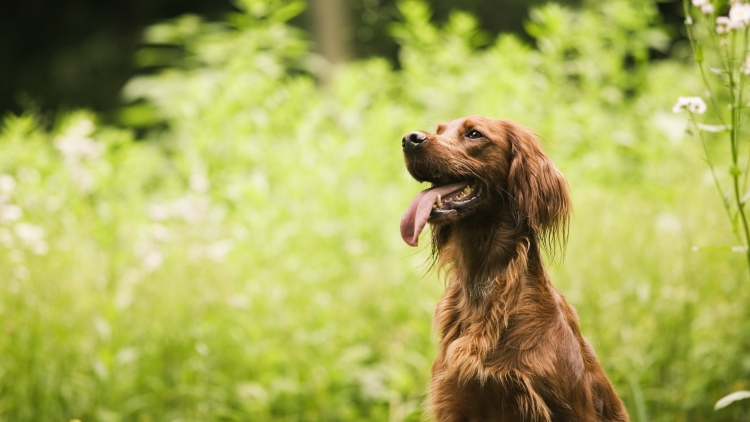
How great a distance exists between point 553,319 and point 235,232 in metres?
2.94

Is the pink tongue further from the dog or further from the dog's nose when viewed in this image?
the dog's nose

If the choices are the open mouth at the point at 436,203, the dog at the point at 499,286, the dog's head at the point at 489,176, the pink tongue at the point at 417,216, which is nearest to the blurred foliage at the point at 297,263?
the dog at the point at 499,286

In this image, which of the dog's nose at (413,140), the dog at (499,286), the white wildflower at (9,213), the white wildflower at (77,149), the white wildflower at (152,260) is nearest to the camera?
the dog at (499,286)

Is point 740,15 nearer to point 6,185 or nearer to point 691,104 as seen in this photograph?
point 691,104

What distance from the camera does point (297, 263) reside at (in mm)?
4336

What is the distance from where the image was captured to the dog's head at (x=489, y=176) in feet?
6.68

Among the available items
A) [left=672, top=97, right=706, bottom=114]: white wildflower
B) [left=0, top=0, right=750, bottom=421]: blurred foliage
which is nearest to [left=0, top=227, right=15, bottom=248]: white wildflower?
[left=0, top=0, right=750, bottom=421]: blurred foliage

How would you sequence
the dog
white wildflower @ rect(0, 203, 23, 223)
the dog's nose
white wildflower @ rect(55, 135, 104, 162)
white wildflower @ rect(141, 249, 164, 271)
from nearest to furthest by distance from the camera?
the dog, the dog's nose, white wildflower @ rect(0, 203, 23, 223), white wildflower @ rect(55, 135, 104, 162), white wildflower @ rect(141, 249, 164, 271)

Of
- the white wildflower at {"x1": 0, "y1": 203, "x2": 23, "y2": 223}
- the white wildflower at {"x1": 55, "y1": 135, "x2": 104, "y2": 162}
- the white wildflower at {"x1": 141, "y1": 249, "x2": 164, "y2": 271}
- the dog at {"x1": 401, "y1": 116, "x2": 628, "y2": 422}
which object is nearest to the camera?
the dog at {"x1": 401, "y1": 116, "x2": 628, "y2": 422}

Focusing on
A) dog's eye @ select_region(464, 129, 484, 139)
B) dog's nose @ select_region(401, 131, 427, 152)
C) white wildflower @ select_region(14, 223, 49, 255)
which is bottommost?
dog's eye @ select_region(464, 129, 484, 139)

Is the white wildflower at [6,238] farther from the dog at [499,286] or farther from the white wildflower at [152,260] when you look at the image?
the dog at [499,286]

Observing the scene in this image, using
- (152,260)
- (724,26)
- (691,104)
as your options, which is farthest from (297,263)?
(724,26)

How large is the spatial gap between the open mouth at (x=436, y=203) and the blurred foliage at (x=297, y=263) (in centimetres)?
126

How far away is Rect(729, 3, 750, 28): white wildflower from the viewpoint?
2.04m
